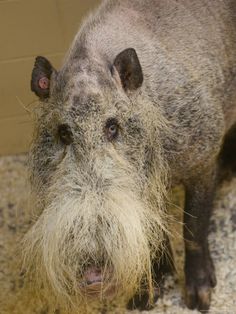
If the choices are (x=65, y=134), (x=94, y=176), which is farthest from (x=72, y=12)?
(x=94, y=176)

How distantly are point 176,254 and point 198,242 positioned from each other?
200 mm

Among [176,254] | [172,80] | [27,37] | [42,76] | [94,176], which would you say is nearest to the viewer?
[94,176]

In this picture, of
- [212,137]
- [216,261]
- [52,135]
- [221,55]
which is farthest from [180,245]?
[52,135]

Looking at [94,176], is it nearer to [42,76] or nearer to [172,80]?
[42,76]

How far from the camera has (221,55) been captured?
5.64ft

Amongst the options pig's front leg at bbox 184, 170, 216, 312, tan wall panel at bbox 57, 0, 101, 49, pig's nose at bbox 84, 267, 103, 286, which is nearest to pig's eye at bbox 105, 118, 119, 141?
pig's nose at bbox 84, 267, 103, 286

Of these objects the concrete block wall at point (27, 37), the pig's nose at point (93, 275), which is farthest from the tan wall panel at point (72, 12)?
the pig's nose at point (93, 275)

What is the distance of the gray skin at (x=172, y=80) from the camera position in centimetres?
137

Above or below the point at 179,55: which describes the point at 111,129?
below

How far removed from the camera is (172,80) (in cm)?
155

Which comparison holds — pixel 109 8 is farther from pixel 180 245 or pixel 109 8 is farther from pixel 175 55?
pixel 180 245

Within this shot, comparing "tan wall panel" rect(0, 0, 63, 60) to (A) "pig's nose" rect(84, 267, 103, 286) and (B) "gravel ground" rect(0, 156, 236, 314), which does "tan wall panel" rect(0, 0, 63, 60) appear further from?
(A) "pig's nose" rect(84, 267, 103, 286)

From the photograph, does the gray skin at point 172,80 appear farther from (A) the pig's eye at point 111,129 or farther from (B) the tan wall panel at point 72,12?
(B) the tan wall panel at point 72,12

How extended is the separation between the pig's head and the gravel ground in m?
0.50
